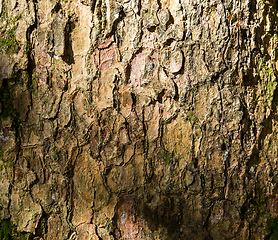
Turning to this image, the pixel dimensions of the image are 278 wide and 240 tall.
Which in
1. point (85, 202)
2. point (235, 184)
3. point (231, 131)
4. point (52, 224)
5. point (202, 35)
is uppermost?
point (202, 35)

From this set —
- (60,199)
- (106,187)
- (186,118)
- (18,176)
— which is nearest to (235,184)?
(186,118)

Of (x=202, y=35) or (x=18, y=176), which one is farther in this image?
(x=18, y=176)

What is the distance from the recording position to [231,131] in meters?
0.96

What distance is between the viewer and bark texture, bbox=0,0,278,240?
3.12ft

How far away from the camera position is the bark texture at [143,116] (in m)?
0.95

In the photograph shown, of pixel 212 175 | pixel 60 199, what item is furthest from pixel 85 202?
pixel 212 175

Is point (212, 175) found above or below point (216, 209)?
above

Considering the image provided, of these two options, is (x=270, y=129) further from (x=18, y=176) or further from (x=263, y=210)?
(x=18, y=176)

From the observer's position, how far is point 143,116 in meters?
0.98

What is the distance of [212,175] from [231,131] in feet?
0.58

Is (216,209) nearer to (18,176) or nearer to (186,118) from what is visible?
(186,118)

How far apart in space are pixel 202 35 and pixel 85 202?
773 mm

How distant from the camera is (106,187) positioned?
101 centimetres

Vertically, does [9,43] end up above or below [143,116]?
above
